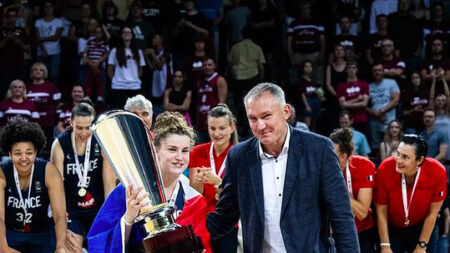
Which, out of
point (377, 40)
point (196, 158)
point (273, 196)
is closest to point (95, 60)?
point (377, 40)

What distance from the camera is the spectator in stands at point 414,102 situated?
41.3ft

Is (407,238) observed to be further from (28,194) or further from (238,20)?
(238,20)

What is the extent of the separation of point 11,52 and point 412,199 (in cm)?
759

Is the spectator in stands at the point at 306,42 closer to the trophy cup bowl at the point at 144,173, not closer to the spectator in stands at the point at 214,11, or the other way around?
the spectator in stands at the point at 214,11

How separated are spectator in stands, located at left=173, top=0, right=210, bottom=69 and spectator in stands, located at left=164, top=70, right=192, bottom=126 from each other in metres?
1.17

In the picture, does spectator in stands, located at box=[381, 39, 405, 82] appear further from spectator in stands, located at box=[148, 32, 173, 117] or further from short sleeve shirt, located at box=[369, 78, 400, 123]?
spectator in stands, located at box=[148, 32, 173, 117]

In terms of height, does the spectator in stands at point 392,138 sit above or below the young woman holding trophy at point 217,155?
below

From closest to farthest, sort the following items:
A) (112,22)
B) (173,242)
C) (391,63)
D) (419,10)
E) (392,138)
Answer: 1. (173,242)
2. (392,138)
3. (391,63)
4. (112,22)
5. (419,10)

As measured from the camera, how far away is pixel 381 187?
7.57 meters

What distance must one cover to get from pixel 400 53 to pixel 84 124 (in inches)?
314

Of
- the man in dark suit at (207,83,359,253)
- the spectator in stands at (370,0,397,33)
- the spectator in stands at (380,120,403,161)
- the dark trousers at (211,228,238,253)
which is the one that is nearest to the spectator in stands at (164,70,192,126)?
the spectator in stands at (380,120,403,161)

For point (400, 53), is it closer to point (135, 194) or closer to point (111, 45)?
point (111, 45)

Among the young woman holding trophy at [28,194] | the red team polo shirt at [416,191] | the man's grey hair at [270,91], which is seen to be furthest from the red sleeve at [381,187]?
the man's grey hair at [270,91]

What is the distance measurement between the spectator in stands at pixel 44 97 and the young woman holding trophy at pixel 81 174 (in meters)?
4.81
